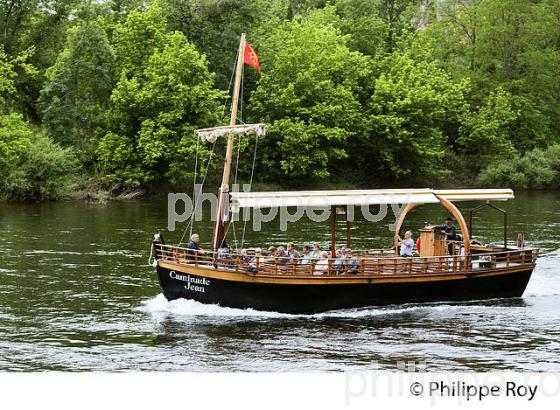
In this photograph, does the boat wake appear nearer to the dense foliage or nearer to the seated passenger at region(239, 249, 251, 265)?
the seated passenger at region(239, 249, 251, 265)

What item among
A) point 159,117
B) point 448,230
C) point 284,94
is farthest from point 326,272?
point 284,94

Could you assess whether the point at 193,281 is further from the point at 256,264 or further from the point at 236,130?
the point at 236,130

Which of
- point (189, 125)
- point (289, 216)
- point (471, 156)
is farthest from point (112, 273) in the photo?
point (471, 156)

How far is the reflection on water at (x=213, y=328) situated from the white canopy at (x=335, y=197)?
12.6 feet

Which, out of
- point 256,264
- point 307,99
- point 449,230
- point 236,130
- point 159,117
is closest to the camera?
point 256,264

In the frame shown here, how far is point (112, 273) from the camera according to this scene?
121 ft

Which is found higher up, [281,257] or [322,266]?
[281,257]

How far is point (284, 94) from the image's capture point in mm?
76188

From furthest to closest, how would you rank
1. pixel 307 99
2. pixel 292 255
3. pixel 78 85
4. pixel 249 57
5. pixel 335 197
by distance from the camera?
pixel 307 99, pixel 78 85, pixel 249 57, pixel 335 197, pixel 292 255

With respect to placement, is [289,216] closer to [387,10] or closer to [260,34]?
[260,34]

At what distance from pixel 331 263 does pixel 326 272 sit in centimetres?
36

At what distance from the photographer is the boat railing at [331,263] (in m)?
29.0

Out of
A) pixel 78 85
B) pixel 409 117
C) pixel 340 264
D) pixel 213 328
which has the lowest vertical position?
pixel 213 328

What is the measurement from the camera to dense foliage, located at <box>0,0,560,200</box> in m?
72.1
